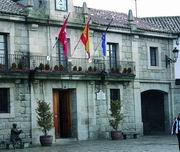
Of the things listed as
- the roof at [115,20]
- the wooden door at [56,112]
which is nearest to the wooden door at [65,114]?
the wooden door at [56,112]

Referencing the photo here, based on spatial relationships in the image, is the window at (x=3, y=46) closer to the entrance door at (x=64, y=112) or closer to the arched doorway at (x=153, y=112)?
the entrance door at (x=64, y=112)

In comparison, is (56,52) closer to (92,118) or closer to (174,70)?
(92,118)

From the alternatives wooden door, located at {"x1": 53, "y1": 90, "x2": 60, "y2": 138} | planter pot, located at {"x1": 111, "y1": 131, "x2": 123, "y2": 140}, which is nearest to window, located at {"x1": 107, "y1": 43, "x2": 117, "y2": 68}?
planter pot, located at {"x1": 111, "y1": 131, "x2": 123, "y2": 140}

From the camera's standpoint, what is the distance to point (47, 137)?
87.6ft

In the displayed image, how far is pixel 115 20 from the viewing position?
3362 cm

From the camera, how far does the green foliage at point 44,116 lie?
2666 cm

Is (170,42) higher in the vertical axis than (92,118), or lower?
higher

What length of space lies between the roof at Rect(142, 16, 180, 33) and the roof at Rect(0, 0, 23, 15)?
38.7 feet

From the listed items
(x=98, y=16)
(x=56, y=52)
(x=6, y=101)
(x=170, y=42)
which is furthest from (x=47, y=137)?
(x=170, y=42)

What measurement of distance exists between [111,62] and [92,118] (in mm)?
3837

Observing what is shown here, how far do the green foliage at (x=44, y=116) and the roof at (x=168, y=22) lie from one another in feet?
41.2

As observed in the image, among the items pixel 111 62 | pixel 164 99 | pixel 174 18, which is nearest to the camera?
pixel 111 62

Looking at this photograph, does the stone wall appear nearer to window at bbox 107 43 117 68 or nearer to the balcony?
the balcony

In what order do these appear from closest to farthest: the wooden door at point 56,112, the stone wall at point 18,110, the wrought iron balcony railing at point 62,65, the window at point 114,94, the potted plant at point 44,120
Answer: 1. the stone wall at point 18,110
2. the wrought iron balcony railing at point 62,65
3. the potted plant at point 44,120
4. the wooden door at point 56,112
5. the window at point 114,94
